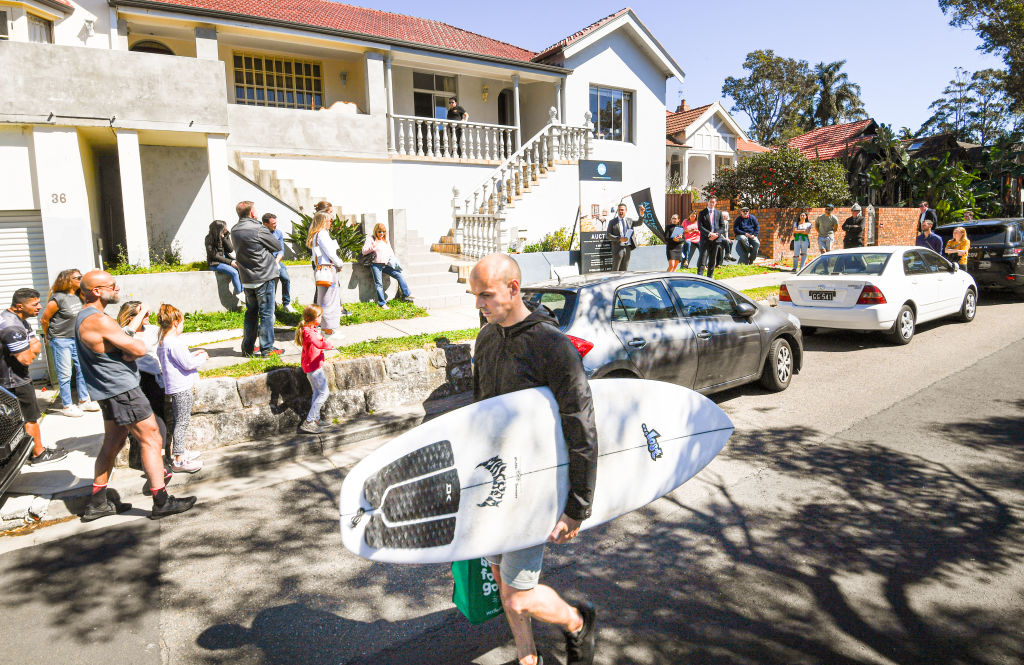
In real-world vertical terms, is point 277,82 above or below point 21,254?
above

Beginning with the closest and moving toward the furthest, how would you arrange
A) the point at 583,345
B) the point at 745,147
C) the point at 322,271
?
the point at 583,345, the point at 322,271, the point at 745,147

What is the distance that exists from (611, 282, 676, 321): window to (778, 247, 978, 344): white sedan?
4615mm

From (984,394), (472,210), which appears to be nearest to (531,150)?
(472,210)

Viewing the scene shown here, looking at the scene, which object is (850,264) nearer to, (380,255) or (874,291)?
(874,291)

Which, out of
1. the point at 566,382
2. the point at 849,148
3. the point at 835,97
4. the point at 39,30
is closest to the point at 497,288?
the point at 566,382

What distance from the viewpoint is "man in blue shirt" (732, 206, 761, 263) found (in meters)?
18.4

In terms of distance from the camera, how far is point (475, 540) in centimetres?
270

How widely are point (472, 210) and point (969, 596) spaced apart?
14699mm

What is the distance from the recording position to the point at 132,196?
1048 cm

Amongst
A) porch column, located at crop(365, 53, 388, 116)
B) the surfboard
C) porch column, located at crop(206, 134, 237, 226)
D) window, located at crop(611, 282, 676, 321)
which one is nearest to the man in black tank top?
the surfboard

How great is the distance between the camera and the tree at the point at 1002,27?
32375mm

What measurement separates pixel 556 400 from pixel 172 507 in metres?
3.68

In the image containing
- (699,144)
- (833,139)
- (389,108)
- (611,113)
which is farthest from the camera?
(833,139)

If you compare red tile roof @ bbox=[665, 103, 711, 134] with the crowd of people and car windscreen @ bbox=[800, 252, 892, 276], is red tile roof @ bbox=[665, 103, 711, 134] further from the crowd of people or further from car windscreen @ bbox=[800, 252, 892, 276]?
the crowd of people
